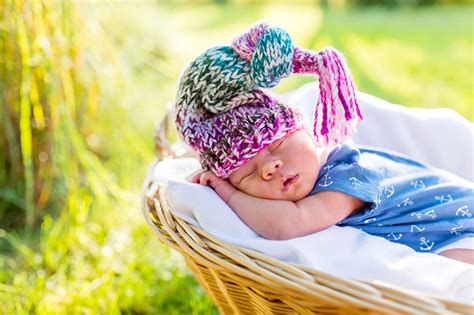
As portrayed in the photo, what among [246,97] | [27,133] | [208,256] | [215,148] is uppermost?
[246,97]

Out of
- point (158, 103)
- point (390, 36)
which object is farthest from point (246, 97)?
point (390, 36)

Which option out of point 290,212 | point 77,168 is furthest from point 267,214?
point 77,168

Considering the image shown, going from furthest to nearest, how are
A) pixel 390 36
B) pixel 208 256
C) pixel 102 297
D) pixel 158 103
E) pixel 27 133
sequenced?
pixel 390 36, pixel 158 103, pixel 27 133, pixel 102 297, pixel 208 256

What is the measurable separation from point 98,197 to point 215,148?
3.23 ft

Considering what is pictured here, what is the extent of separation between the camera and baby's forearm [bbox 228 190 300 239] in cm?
142

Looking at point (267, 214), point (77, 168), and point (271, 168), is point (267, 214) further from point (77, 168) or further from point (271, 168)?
point (77, 168)

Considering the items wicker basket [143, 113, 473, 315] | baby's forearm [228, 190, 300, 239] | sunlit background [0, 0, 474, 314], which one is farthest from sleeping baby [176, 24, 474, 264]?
sunlit background [0, 0, 474, 314]

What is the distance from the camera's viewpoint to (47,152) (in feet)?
7.86

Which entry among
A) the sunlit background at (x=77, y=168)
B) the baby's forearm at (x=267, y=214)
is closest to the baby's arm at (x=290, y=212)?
the baby's forearm at (x=267, y=214)

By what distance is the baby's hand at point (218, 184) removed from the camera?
1.49 m

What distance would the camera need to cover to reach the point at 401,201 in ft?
5.13

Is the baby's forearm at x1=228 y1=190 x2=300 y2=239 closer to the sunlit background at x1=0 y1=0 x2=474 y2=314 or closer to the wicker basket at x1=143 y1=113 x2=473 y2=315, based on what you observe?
the wicker basket at x1=143 y1=113 x2=473 y2=315

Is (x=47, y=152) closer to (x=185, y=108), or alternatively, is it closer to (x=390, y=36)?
(x=185, y=108)

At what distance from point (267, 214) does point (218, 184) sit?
141mm
